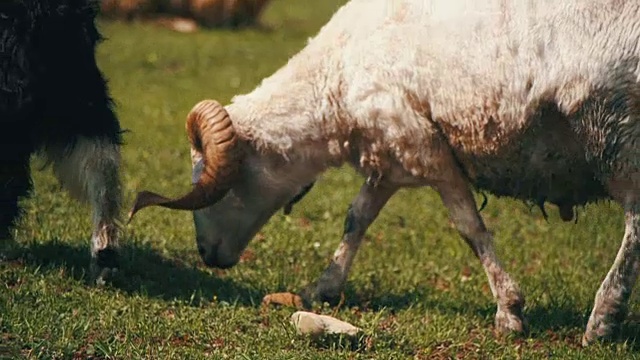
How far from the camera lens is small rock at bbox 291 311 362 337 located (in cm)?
690

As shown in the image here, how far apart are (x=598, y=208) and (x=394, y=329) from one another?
473 centimetres

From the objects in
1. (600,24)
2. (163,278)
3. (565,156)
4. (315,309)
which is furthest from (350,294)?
(600,24)

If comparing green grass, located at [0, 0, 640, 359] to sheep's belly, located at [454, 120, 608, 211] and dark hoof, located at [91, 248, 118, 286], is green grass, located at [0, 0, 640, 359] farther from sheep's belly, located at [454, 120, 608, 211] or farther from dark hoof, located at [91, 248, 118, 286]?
sheep's belly, located at [454, 120, 608, 211]

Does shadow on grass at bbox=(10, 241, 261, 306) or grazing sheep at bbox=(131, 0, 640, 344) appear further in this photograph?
shadow on grass at bbox=(10, 241, 261, 306)

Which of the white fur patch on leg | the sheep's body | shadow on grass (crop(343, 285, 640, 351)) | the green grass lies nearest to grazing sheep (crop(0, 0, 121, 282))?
the white fur patch on leg

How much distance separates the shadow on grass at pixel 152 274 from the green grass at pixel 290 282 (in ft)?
0.05

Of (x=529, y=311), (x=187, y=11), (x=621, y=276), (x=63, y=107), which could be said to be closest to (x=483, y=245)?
(x=529, y=311)

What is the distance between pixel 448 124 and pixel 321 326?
1537mm

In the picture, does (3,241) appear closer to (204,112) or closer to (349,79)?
(204,112)

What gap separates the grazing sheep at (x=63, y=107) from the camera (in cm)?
753

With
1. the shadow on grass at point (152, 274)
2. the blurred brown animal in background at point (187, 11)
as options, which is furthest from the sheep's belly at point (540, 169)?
the blurred brown animal in background at point (187, 11)

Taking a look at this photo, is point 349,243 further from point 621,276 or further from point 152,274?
point 621,276

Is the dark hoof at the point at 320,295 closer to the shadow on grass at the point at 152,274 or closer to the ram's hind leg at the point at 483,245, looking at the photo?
the shadow on grass at the point at 152,274

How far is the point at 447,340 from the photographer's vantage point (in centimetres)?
723
